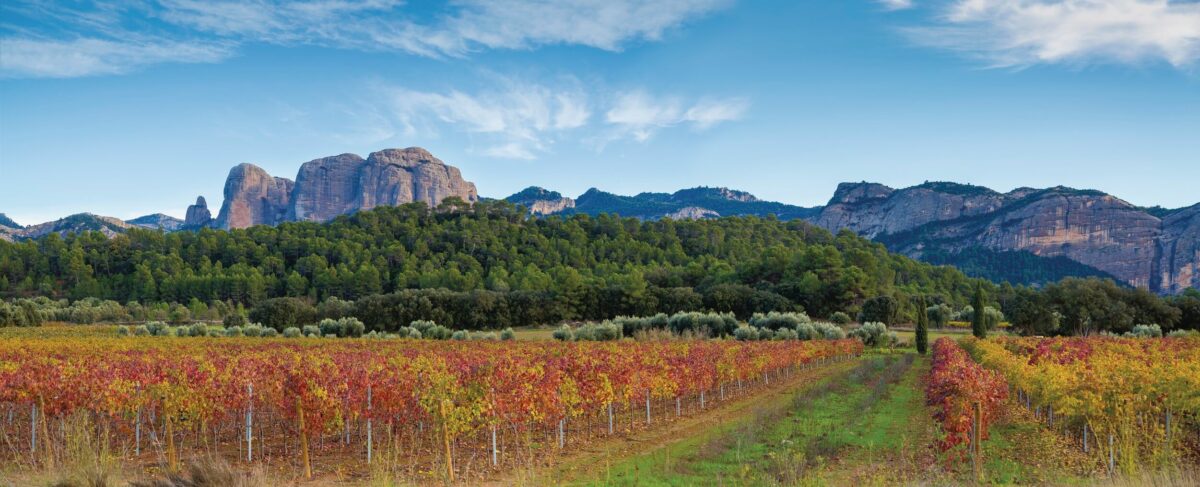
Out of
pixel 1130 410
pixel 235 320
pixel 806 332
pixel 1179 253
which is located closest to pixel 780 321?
pixel 806 332

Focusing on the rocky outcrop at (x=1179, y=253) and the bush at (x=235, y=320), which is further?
the rocky outcrop at (x=1179, y=253)

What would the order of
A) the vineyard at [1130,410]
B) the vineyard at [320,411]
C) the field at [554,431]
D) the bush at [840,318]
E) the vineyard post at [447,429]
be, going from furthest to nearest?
1. the bush at [840,318]
2. the vineyard at [320,411]
3. the vineyard at [1130,410]
4. the field at [554,431]
5. the vineyard post at [447,429]

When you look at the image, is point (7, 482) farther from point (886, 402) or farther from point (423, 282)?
point (423, 282)

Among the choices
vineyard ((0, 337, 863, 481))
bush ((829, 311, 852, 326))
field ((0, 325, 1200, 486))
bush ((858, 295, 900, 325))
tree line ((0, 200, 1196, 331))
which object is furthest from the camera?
tree line ((0, 200, 1196, 331))

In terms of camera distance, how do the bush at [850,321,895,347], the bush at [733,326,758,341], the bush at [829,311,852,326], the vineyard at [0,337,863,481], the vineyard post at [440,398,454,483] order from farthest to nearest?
the bush at [829,311,852,326] → the bush at [850,321,895,347] → the bush at [733,326,758,341] → the vineyard at [0,337,863,481] → the vineyard post at [440,398,454,483]

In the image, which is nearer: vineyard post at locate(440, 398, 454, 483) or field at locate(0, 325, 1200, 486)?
vineyard post at locate(440, 398, 454, 483)

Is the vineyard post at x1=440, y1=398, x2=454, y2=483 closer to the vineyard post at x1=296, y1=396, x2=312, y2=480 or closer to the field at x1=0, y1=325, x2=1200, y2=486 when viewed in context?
the field at x1=0, y1=325, x2=1200, y2=486

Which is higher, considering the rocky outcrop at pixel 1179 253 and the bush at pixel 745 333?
the rocky outcrop at pixel 1179 253

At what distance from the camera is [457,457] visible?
47.2 feet

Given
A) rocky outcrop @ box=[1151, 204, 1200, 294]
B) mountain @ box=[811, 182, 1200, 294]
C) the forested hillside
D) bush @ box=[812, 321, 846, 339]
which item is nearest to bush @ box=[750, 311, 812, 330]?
bush @ box=[812, 321, 846, 339]

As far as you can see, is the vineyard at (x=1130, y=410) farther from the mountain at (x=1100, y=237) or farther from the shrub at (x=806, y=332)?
the mountain at (x=1100, y=237)

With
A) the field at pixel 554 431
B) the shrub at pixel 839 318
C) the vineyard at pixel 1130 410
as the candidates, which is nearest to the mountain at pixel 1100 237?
the shrub at pixel 839 318

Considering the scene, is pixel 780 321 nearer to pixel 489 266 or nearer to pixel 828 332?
pixel 828 332

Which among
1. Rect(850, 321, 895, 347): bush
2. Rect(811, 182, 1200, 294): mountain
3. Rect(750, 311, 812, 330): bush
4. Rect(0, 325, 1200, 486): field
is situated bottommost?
Rect(850, 321, 895, 347): bush
